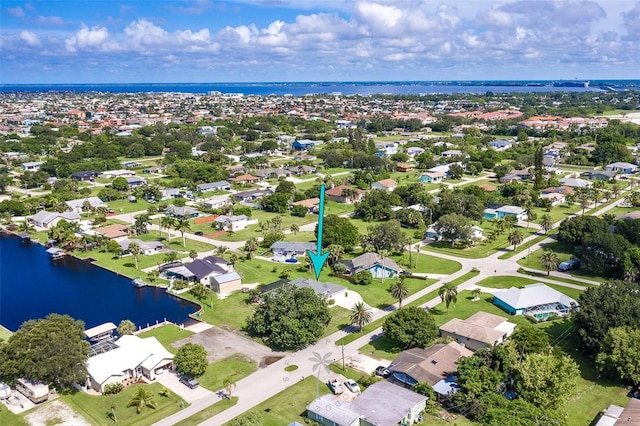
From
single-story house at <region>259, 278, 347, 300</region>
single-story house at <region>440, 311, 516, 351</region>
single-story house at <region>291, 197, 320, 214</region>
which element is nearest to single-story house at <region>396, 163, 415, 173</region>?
single-story house at <region>291, 197, 320, 214</region>

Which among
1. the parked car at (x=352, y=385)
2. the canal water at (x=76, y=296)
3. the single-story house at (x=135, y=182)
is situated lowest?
the canal water at (x=76, y=296)

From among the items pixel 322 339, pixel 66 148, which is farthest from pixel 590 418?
pixel 66 148

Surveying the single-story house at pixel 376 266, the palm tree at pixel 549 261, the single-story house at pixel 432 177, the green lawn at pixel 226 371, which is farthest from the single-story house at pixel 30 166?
the palm tree at pixel 549 261

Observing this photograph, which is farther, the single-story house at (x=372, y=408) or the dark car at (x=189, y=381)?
the dark car at (x=189, y=381)

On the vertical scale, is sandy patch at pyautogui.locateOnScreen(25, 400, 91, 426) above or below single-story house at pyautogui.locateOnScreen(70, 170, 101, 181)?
below

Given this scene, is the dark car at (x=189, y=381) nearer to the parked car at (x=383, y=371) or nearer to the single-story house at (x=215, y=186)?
the parked car at (x=383, y=371)

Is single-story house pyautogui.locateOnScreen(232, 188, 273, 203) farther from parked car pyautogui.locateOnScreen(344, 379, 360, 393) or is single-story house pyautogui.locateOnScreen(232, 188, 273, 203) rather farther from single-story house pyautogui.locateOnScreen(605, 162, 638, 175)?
single-story house pyautogui.locateOnScreen(605, 162, 638, 175)

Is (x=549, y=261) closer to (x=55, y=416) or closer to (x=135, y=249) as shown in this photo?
(x=135, y=249)
